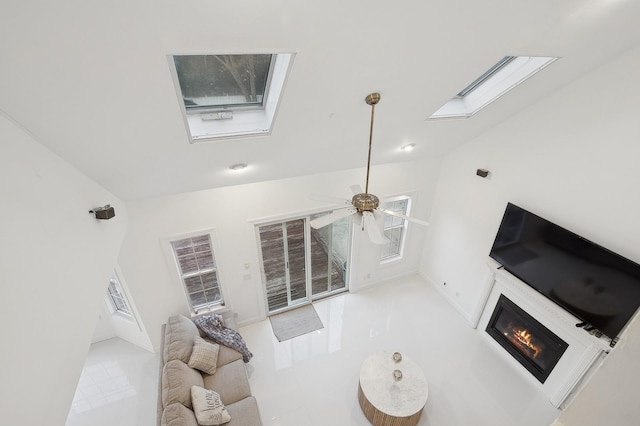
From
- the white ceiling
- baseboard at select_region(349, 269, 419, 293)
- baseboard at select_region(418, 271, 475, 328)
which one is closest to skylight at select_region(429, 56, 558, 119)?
the white ceiling

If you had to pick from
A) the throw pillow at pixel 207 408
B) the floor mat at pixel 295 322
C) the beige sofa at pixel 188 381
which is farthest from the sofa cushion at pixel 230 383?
the floor mat at pixel 295 322

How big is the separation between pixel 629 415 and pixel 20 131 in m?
2.74

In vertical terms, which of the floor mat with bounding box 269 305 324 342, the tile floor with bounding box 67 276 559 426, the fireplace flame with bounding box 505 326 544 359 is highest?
the fireplace flame with bounding box 505 326 544 359

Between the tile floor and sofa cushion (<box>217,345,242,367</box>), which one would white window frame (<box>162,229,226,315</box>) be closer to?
the tile floor

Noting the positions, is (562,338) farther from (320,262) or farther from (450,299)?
(320,262)

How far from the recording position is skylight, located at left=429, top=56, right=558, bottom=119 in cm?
271

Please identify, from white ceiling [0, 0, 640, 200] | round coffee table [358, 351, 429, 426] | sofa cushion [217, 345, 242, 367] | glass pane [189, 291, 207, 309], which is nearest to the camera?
white ceiling [0, 0, 640, 200]

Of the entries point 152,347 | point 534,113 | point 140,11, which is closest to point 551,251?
point 534,113

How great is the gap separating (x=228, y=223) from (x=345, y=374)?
2.72 m

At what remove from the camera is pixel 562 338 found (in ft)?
11.5

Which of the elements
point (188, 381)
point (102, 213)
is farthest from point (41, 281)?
point (188, 381)

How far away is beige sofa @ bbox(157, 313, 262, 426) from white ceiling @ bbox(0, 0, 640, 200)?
1921 millimetres

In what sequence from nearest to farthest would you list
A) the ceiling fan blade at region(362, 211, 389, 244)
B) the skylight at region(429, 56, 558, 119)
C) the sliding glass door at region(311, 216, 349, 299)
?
the ceiling fan blade at region(362, 211, 389, 244)
the skylight at region(429, 56, 558, 119)
the sliding glass door at region(311, 216, 349, 299)

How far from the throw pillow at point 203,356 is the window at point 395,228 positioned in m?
3.26
